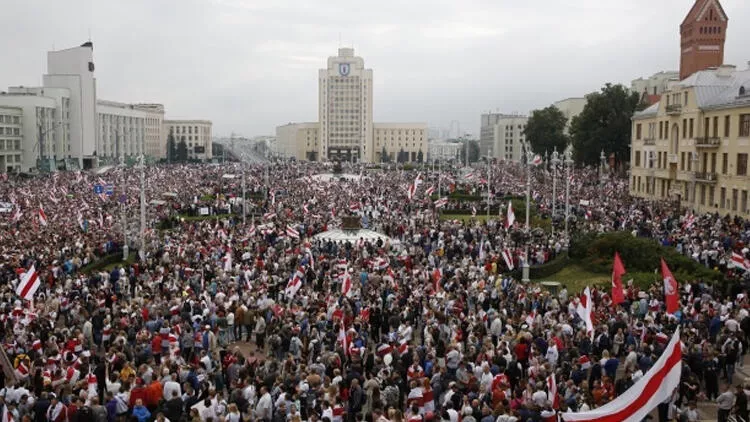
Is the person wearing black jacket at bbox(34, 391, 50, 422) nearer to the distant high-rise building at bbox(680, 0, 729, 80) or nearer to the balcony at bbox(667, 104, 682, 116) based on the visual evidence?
the balcony at bbox(667, 104, 682, 116)

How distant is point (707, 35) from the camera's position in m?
67.1

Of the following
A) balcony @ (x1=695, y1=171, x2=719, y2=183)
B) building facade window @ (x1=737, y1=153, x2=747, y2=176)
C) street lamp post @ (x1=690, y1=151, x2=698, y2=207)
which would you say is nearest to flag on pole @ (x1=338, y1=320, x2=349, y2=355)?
building facade window @ (x1=737, y1=153, x2=747, y2=176)

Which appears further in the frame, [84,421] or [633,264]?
[633,264]

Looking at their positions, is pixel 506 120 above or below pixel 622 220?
above

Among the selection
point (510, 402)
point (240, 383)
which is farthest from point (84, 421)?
point (510, 402)

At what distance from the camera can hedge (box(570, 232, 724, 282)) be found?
25750mm

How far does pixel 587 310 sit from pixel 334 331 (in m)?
5.84

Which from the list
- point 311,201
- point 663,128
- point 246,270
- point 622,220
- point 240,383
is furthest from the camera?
point 663,128

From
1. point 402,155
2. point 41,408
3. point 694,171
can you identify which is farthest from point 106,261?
point 402,155

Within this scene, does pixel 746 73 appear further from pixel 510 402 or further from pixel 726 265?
pixel 510 402

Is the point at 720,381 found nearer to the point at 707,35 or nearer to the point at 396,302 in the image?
the point at 396,302

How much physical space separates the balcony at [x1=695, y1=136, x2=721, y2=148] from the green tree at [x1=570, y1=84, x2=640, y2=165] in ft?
82.2

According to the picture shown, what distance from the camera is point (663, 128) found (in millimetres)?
53125

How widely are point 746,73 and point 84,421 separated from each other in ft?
160
